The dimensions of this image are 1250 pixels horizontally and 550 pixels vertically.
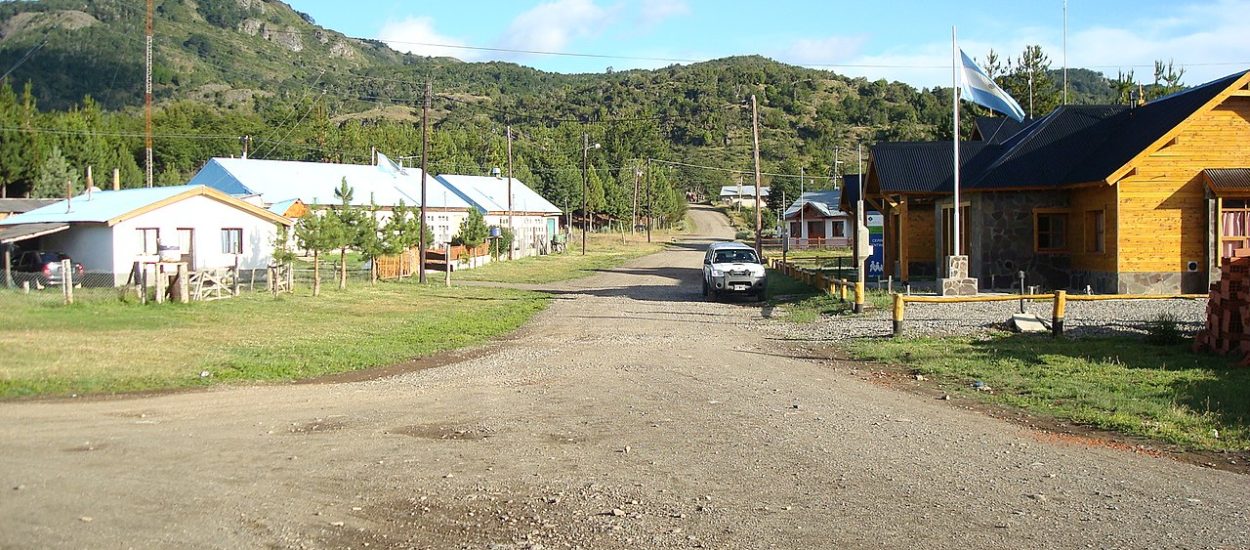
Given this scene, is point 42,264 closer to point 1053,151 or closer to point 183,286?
point 183,286

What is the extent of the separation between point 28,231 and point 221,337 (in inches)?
727

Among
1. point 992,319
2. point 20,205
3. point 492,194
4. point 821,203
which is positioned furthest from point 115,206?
point 821,203

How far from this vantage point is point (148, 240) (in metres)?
37.2

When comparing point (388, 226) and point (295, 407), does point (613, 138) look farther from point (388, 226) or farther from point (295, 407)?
point (295, 407)

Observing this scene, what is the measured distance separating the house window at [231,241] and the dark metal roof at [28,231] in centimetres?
659

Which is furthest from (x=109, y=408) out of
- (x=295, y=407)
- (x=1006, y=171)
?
(x=1006, y=171)

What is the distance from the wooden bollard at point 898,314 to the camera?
64.1ft


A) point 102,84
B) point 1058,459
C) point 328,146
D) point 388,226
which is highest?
point 102,84

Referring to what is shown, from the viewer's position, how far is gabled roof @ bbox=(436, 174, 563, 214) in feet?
230

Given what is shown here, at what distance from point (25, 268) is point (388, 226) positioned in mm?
12201

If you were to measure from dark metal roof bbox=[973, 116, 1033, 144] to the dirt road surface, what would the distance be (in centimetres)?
2281

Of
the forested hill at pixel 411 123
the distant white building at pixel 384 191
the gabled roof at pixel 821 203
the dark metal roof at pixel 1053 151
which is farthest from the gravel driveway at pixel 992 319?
the gabled roof at pixel 821 203

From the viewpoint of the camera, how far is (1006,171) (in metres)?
29.8

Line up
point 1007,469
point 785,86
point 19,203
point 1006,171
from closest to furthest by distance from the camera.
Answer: point 1007,469
point 1006,171
point 19,203
point 785,86
